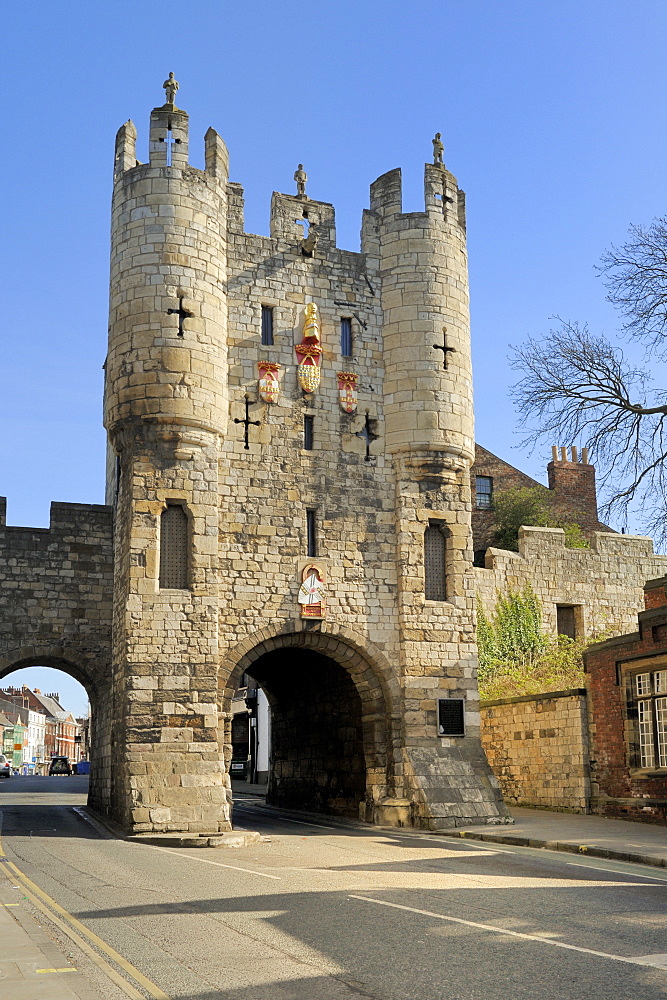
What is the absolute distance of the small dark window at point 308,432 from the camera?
2159 cm

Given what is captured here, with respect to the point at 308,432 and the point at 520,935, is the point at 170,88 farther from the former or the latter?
the point at 520,935

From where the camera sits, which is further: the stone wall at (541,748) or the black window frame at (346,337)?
the black window frame at (346,337)

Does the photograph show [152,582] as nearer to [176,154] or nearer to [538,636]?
[176,154]

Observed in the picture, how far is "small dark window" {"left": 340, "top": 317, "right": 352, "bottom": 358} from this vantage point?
886 inches

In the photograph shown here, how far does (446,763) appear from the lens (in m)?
20.6

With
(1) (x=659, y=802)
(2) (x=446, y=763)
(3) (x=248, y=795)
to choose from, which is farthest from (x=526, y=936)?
(3) (x=248, y=795)

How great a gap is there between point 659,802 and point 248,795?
16.6 meters

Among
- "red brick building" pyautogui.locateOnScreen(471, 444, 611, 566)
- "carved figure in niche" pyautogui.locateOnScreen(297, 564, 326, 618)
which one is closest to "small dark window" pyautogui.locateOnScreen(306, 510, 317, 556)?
"carved figure in niche" pyautogui.locateOnScreen(297, 564, 326, 618)

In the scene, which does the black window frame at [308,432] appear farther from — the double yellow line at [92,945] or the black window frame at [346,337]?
the double yellow line at [92,945]

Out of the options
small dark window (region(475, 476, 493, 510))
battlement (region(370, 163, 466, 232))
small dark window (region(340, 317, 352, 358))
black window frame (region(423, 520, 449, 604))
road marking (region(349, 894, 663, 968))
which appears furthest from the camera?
small dark window (region(475, 476, 493, 510))

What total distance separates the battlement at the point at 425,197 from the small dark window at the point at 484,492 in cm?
1688

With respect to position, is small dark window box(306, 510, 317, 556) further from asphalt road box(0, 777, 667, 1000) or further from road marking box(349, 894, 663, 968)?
road marking box(349, 894, 663, 968)

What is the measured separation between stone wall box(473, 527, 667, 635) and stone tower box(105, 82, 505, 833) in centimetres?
860

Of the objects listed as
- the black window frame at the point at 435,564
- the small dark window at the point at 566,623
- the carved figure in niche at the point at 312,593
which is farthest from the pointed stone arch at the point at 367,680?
the small dark window at the point at 566,623
